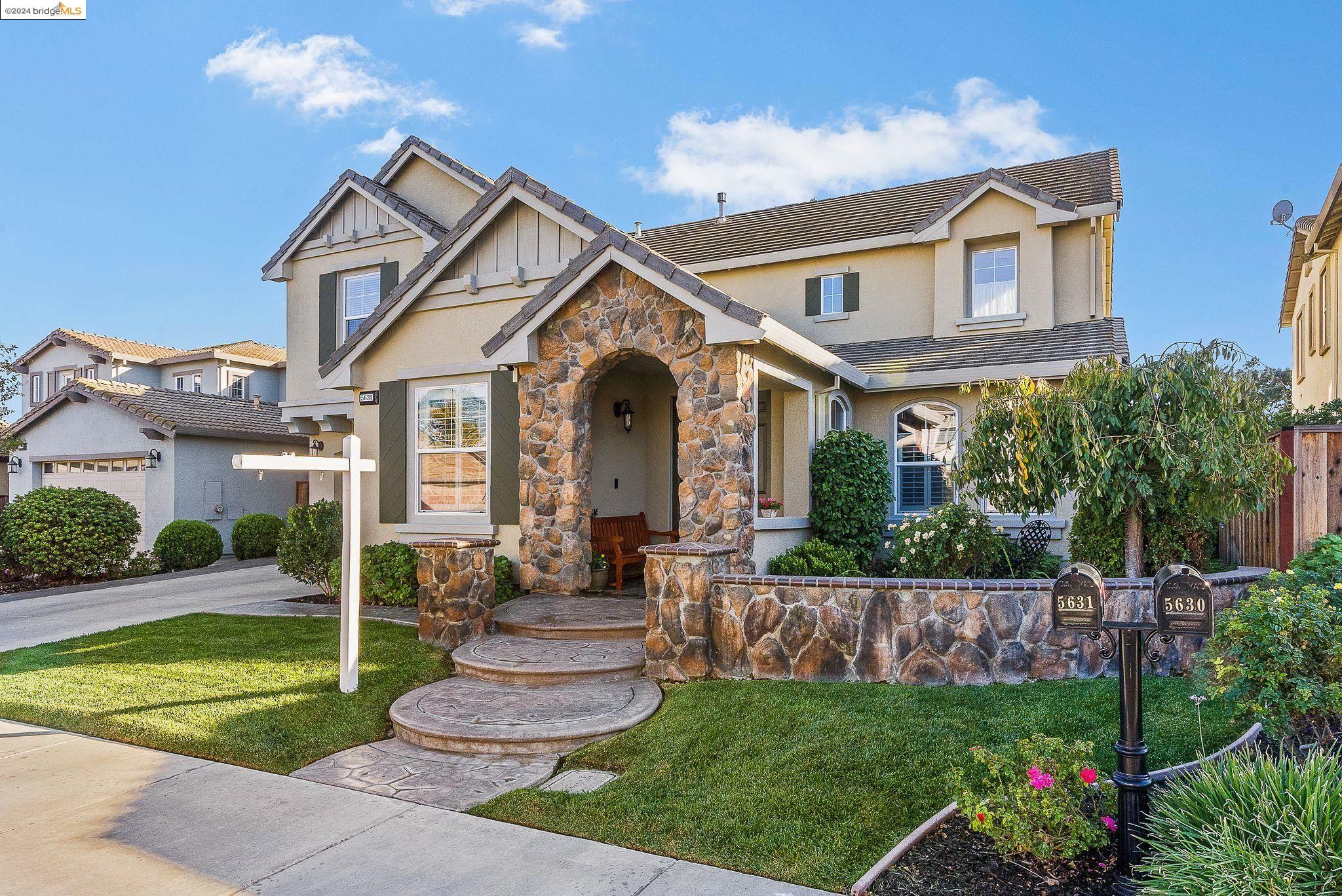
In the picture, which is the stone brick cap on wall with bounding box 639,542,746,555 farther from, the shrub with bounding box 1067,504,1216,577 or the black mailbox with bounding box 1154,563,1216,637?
the shrub with bounding box 1067,504,1216,577

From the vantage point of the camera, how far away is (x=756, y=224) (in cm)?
1647

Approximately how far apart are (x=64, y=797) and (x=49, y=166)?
1538 centimetres

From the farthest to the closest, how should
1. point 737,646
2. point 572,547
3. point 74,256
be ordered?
point 74,256 → point 572,547 → point 737,646

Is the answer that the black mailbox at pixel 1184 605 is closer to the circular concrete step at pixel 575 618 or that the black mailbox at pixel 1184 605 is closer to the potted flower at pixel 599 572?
the circular concrete step at pixel 575 618

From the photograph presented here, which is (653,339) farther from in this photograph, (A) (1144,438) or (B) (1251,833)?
(B) (1251,833)

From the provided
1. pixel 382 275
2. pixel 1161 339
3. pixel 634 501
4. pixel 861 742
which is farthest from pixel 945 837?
pixel 382 275

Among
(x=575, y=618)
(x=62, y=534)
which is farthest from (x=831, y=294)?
(x=62, y=534)

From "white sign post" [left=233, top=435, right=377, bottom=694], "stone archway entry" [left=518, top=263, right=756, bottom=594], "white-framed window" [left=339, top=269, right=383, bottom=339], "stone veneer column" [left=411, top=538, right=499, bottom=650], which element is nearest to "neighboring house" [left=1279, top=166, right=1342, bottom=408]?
"stone archway entry" [left=518, top=263, right=756, bottom=594]

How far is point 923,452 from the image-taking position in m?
12.5

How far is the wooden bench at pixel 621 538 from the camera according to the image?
35.0 feet

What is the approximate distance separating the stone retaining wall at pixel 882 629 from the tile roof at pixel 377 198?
916cm

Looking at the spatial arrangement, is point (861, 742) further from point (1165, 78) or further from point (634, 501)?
point (1165, 78)

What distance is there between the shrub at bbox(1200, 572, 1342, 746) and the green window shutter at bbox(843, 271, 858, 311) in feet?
34.6

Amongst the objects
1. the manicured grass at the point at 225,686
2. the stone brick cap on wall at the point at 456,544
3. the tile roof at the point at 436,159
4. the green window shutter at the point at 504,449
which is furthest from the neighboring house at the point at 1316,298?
the manicured grass at the point at 225,686
